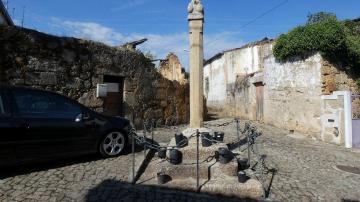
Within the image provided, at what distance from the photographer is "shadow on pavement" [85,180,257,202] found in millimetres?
4738

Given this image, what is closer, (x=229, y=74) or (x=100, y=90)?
(x=100, y=90)

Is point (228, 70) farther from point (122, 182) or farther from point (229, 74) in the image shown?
point (122, 182)

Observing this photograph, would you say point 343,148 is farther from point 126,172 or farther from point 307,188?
point 126,172

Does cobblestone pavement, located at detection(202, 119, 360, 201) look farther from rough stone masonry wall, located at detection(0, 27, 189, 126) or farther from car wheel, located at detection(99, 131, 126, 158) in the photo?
rough stone masonry wall, located at detection(0, 27, 189, 126)

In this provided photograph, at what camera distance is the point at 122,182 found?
5.45 metres

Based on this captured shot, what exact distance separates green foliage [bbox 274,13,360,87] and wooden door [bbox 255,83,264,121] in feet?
11.2

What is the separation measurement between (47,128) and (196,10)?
12.5 feet

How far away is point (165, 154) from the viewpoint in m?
6.38

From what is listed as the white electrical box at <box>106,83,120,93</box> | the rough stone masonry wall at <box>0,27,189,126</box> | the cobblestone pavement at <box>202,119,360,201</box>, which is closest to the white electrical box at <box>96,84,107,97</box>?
the rough stone masonry wall at <box>0,27,189,126</box>

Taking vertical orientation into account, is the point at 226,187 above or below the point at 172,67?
below

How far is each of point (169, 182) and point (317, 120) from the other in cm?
724

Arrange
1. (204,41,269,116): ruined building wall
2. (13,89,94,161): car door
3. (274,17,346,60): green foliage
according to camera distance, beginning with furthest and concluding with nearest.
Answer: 1. (204,41,269,116): ruined building wall
2. (274,17,346,60): green foliage
3. (13,89,94,161): car door

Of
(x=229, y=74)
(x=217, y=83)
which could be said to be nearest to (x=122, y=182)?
(x=229, y=74)

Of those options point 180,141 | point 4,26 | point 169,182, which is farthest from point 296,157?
point 4,26
